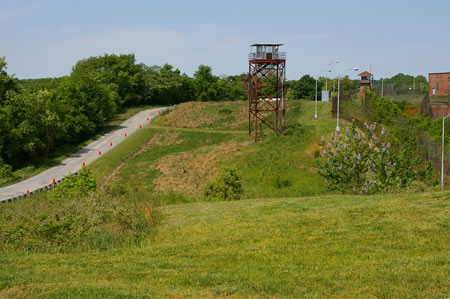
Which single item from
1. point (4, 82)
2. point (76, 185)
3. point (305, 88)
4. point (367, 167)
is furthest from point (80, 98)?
point (305, 88)

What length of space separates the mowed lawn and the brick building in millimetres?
57912

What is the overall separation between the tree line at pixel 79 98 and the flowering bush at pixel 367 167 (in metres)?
32.1

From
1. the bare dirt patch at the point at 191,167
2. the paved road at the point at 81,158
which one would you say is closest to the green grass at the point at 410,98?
the bare dirt patch at the point at 191,167

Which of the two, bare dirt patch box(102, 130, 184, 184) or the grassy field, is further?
bare dirt patch box(102, 130, 184, 184)

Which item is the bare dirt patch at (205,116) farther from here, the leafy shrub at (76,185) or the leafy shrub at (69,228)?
the leafy shrub at (69,228)

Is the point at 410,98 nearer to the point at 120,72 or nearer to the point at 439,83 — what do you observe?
the point at 439,83

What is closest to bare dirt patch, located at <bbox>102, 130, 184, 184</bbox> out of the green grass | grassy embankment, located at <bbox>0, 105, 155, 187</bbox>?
grassy embankment, located at <bbox>0, 105, 155, 187</bbox>

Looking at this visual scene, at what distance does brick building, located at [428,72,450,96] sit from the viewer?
70.0 m

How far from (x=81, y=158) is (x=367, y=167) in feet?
118

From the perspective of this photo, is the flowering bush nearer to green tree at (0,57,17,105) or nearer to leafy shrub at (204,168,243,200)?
leafy shrub at (204,168,243,200)

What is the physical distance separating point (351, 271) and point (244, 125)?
1983 inches

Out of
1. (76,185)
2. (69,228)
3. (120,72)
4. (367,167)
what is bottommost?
(76,185)

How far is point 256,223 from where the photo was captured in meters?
16.8

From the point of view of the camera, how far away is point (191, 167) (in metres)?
42.6
